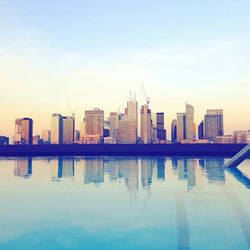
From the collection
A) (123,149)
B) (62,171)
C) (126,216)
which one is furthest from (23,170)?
(123,149)

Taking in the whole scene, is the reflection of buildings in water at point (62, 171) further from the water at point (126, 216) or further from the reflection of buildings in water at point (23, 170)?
the water at point (126, 216)

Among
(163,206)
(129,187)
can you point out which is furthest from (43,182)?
(163,206)

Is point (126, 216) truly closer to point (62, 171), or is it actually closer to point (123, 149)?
point (62, 171)

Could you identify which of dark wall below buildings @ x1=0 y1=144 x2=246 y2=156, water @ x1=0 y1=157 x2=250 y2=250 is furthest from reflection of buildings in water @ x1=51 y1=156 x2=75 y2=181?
dark wall below buildings @ x1=0 y1=144 x2=246 y2=156

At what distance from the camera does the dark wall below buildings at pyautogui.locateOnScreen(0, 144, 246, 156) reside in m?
33.7

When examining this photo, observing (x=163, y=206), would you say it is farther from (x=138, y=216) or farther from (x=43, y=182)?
(x=43, y=182)

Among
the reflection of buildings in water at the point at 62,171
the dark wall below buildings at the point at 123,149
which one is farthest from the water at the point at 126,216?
the dark wall below buildings at the point at 123,149

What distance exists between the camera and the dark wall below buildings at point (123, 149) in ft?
111

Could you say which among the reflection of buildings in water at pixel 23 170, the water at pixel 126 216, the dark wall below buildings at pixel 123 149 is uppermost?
the dark wall below buildings at pixel 123 149

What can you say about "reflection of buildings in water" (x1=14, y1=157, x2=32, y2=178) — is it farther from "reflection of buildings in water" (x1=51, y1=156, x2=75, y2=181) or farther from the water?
the water

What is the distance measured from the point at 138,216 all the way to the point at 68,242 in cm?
224

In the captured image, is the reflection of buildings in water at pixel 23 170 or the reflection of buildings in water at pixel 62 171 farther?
the reflection of buildings in water at pixel 23 170

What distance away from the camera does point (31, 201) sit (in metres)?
9.33

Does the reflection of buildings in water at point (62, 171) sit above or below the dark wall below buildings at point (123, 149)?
below
